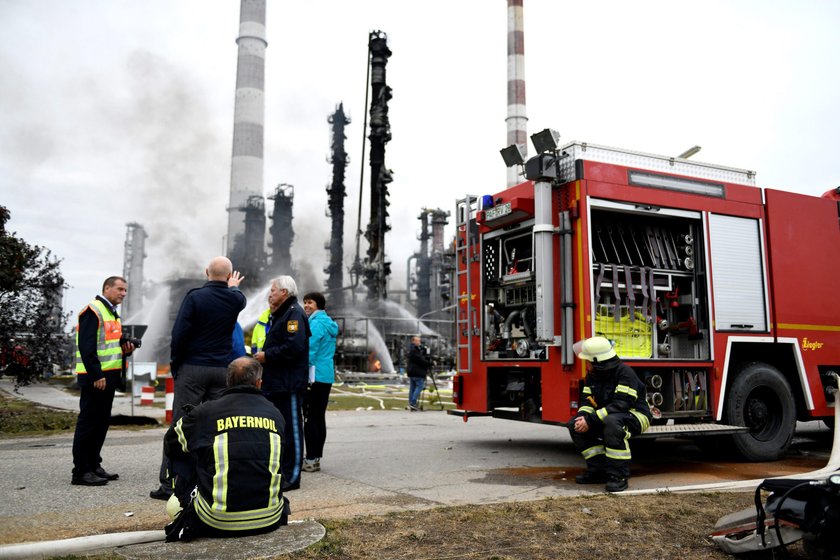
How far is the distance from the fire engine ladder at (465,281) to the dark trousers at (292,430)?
9.19 ft

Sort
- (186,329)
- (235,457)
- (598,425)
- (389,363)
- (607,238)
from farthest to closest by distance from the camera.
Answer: (389,363) < (607,238) < (598,425) < (186,329) < (235,457)

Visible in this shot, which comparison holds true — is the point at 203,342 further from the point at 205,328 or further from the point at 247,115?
the point at 247,115

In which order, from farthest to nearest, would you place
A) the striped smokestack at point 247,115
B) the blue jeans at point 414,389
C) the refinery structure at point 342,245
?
the striped smokestack at point 247,115 < the refinery structure at point 342,245 < the blue jeans at point 414,389

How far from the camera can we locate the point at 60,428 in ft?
32.8

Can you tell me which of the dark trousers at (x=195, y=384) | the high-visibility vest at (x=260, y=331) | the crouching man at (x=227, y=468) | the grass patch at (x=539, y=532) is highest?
the high-visibility vest at (x=260, y=331)

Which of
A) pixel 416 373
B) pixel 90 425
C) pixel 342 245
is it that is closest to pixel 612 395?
pixel 90 425

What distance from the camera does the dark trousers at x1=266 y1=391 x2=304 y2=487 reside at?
214 inches

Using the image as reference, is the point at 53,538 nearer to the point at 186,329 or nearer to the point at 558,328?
the point at 186,329

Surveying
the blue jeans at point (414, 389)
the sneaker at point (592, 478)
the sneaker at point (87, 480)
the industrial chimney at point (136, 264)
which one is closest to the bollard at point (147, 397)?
the blue jeans at point (414, 389)

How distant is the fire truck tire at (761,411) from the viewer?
23.7 ft

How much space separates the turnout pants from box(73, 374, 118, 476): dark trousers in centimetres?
397

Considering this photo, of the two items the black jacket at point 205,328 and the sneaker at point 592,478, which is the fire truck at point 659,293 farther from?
the black jacket at point 205,328

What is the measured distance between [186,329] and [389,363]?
26.4 meters

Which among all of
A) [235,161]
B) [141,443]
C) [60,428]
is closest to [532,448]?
[141,443]
